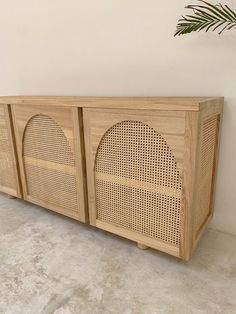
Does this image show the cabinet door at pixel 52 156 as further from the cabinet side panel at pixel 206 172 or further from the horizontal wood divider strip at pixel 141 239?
the cabinet side panel at pixel 206 172

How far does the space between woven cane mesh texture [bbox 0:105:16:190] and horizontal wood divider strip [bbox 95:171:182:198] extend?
2.46 ft

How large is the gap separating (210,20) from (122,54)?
554mm

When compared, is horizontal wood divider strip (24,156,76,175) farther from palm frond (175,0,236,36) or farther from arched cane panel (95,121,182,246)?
palm frond (175,0,236,36)

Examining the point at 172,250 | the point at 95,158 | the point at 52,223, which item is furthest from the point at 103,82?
the point at 172,250

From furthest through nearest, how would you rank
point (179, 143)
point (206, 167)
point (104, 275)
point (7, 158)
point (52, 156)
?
point (7, 158), point (52, 156), point (206, 167), point (104, 275), point (179, 143)

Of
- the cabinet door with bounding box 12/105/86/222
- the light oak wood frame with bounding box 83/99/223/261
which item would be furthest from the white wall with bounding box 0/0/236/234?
the cabinet door with bounding box 12/105/86/222

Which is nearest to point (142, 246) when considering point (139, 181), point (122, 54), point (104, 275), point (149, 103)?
point (104, 275)

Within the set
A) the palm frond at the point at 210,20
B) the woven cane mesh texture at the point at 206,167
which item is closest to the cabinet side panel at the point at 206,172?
the woven cane mesh texture at the point at 206,167

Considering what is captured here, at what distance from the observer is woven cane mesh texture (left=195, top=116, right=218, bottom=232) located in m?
1.19

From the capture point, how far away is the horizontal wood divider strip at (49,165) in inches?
57.1

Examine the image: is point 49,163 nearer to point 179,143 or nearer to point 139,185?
point 139,185

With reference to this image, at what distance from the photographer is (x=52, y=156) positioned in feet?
4.95

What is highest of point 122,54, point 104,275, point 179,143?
point 122,54

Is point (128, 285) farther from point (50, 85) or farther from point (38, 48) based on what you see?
point (38, 48)
